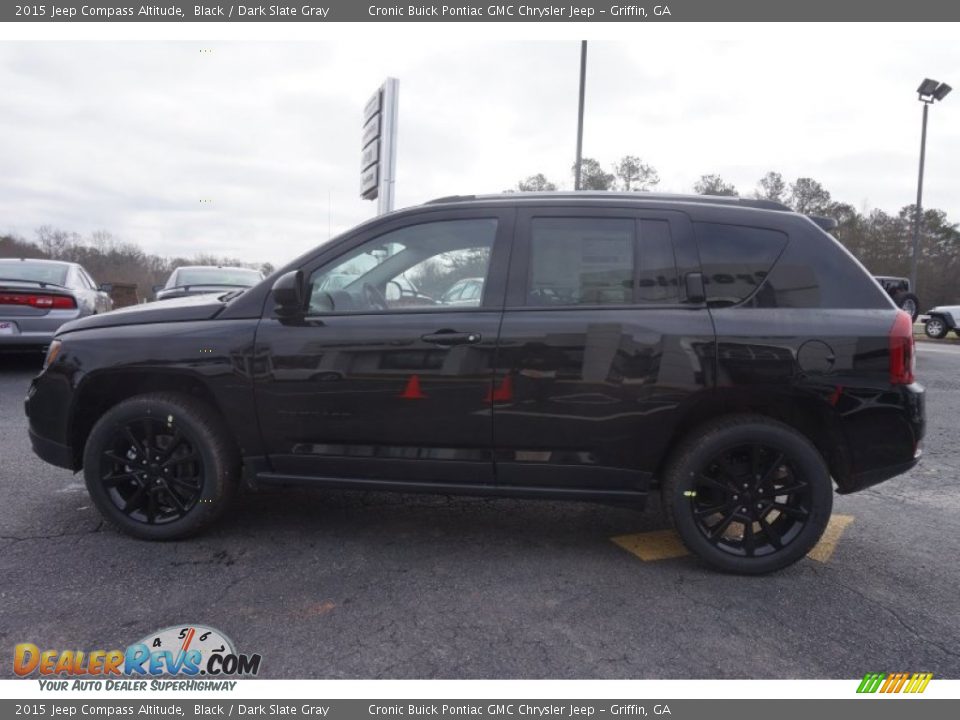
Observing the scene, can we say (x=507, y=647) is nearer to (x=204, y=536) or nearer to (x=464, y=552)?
(x=464, y=552)

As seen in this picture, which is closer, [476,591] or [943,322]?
[476,591]

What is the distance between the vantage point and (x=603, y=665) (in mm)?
2303

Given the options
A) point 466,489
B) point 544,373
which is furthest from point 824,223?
point 466,489

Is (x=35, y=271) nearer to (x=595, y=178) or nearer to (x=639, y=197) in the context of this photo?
(x=639, y=197)

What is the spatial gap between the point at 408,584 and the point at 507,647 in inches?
26.1

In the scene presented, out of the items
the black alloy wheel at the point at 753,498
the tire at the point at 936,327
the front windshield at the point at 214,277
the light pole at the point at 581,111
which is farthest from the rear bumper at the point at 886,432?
the tire at the point at 936,327

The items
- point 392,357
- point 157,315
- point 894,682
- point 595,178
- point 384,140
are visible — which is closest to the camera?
point 894,682

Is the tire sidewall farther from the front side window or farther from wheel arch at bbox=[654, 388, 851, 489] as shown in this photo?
wheel arch at bbox=[654, 388, 851, 489]

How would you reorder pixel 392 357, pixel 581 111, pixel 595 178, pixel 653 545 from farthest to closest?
1. pixel 595 178
2. pixel 581 111
3. pixel 653 545
4. pixel 392 357

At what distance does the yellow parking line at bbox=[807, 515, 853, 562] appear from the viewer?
10.9 ft

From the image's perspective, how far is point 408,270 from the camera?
10.6ft

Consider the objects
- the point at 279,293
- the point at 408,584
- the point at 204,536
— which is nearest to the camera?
the point at 408,584

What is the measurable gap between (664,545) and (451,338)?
5.31 ft

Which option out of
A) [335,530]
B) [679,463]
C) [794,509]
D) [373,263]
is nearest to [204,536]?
[335,530]
